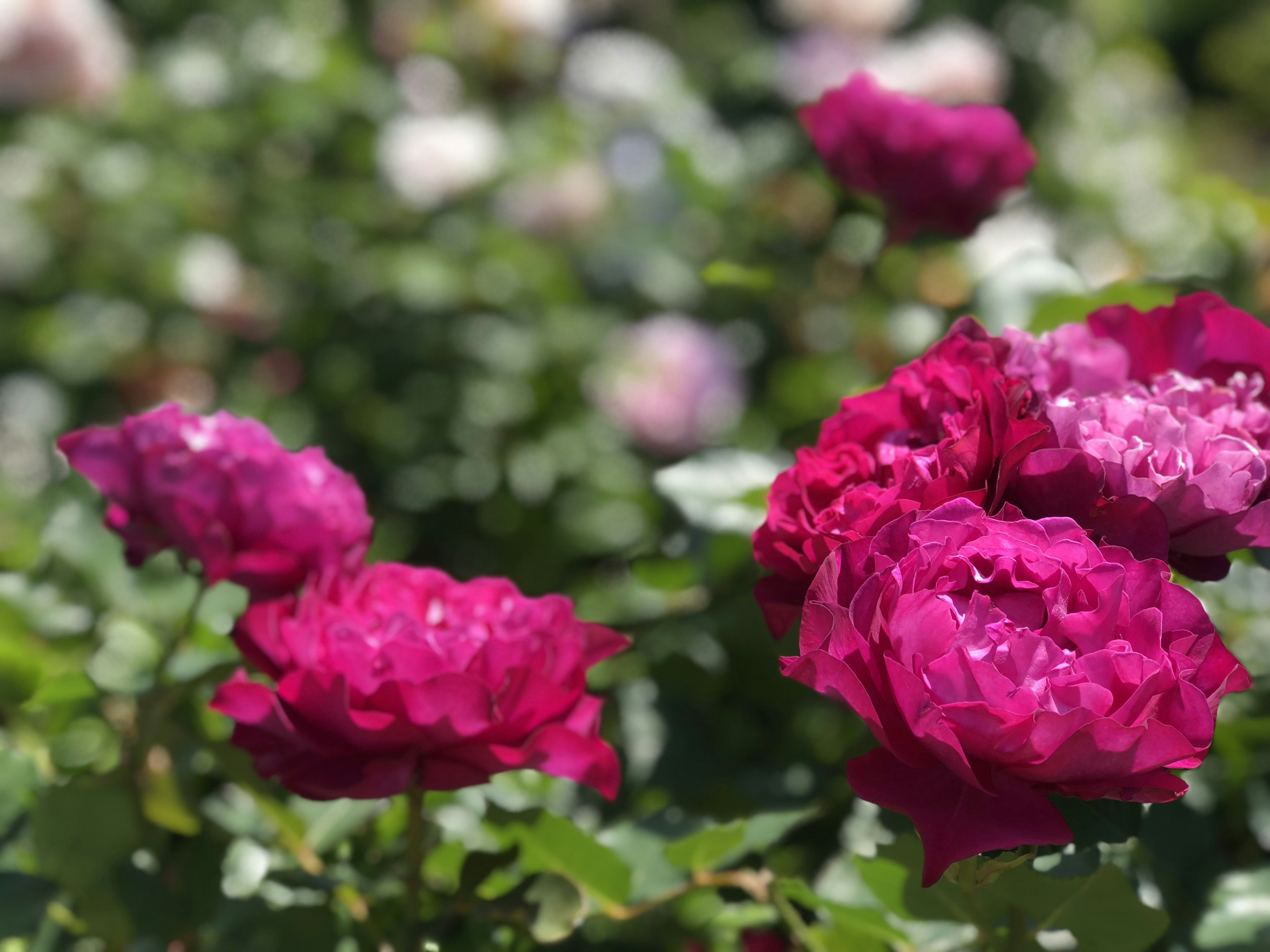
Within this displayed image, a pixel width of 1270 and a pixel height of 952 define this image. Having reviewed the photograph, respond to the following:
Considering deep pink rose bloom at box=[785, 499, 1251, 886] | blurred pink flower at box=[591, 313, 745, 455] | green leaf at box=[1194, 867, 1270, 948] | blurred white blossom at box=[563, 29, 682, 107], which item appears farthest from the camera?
blurred white blossom at box=[563, 29, 682, 107]

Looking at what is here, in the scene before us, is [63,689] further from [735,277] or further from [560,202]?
[560,202]

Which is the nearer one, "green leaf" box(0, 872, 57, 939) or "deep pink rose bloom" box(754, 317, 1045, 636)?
"deep pink rose bloom" box(754, 317, 1045, 636)

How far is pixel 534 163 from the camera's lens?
164cm

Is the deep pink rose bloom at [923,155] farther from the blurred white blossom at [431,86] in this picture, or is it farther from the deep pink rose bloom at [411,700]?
the blurred white blossom at [431,86]

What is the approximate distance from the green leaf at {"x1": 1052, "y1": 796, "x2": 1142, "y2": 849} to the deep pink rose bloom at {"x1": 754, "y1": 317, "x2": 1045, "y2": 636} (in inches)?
4.4

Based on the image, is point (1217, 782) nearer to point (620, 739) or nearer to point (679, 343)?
→ point (620, 739)

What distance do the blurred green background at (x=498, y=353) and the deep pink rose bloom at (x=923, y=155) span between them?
0.06 m

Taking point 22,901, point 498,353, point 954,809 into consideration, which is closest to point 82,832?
point 22,901

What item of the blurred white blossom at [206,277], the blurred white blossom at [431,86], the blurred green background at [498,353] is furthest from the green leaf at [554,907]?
the blurred white blossom at [431,86]

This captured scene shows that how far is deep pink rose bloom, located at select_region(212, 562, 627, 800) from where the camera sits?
1.51ft

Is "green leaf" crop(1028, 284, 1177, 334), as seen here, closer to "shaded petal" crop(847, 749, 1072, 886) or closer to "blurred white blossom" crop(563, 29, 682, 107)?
"shaded petal" crop(847, 749, 1072, 886)

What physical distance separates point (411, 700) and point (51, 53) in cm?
150

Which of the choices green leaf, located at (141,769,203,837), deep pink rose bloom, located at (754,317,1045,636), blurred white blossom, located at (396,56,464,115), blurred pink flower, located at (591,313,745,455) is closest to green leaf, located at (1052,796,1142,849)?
deep pink rose bloom, located at (754,317,1045,636)

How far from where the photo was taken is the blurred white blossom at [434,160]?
62.9 inches
